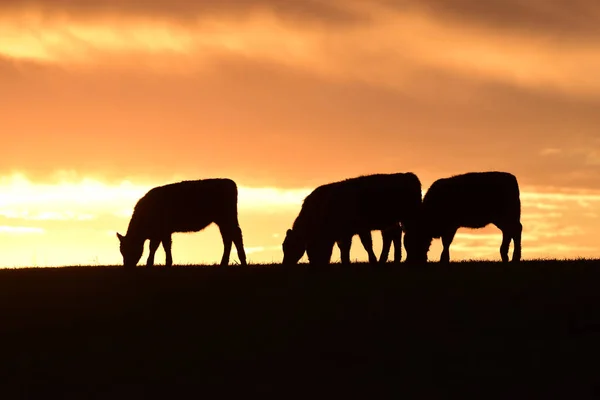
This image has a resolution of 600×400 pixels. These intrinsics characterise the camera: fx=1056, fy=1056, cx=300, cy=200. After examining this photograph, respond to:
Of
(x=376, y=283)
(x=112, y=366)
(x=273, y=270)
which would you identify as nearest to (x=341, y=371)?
(x=112, y=366)

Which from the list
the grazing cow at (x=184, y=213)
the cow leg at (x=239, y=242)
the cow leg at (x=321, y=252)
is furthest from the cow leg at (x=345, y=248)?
the grazing cow at (x=184, y=213)

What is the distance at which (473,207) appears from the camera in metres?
32.5

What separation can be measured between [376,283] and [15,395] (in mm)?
9259

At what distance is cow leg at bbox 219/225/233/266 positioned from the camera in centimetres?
3203

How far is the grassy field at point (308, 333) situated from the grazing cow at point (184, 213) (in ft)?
26.1

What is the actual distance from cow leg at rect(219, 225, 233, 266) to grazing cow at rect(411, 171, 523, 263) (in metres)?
6.05

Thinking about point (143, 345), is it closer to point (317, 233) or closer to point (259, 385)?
point (259, 385)

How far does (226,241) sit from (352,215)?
474 cm

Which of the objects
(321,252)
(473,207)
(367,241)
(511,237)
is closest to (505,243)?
(511,237)

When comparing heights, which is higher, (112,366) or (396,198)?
(396,198)

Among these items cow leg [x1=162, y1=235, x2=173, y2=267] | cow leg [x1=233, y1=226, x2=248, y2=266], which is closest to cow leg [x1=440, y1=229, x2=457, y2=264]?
cow leg [x1=233, y1=226, x2=248, y2=266]

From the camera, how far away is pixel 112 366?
56.6ft

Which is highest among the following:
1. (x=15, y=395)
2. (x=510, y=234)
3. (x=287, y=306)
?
(x=510, y=234)

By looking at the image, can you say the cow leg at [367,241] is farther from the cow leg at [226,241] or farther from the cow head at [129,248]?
the cow head at [129,248]
